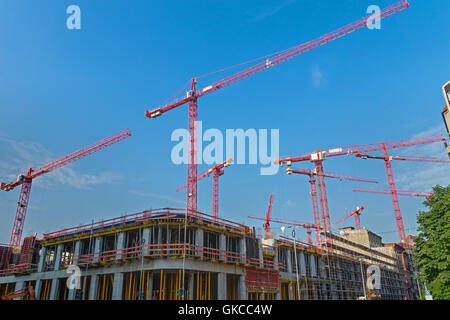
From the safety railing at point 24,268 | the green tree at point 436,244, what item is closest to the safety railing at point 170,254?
the safety railing at point 24,268

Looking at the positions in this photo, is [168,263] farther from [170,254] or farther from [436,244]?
[436,244]

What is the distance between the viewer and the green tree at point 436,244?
103 ft

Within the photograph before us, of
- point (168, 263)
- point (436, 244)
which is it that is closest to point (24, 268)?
point (168, 263)

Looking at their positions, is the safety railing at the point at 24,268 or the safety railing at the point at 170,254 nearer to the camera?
the safety railing at the point at 170,254

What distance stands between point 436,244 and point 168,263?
85.4ft

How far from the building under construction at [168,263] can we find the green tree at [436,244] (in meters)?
12.7

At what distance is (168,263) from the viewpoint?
96.6ft

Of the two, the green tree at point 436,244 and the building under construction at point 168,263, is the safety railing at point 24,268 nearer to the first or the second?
the building under construction at point 168,263

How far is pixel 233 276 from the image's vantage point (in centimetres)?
3700

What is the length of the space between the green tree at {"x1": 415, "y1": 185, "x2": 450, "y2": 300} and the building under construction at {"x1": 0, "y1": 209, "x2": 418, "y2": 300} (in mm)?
12686
